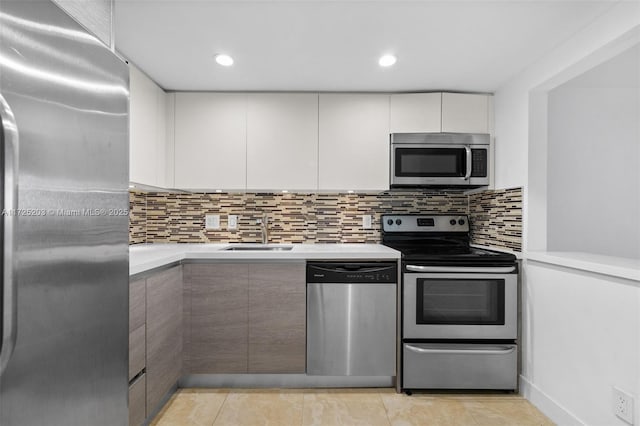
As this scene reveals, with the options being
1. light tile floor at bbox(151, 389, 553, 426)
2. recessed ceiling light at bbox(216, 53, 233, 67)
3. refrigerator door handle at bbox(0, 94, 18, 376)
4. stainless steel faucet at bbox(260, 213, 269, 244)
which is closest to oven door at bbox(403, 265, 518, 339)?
light tile floor at bbox(151, 389, 553, 426)

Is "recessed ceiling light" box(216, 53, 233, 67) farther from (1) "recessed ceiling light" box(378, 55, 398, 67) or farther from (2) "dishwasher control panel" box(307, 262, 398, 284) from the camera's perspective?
(2) "dishwasher control panel" box(307, 262, 398, 284)

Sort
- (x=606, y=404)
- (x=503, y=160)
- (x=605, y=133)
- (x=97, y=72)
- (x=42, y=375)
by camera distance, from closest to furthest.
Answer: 1. (x=42, y=375)
2. (x=97, y=72)
3. (x=606, y=404)
4. (x=605, y=133)
5. (x=503, y=160)

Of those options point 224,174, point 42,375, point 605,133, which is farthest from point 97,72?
point 605,133

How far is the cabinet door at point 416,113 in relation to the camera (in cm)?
259

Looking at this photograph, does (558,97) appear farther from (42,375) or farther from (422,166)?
(42,375)

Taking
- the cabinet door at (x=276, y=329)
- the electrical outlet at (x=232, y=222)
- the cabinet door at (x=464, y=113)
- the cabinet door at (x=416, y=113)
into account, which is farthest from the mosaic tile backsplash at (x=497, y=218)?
the electrical outlet at (x=232, y=222)

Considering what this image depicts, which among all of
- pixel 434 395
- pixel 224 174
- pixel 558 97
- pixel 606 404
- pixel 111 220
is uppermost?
pixel 558 97

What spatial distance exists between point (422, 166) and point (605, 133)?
1.11 m

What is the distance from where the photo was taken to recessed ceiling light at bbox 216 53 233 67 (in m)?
2.08

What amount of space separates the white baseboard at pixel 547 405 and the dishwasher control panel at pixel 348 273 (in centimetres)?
99

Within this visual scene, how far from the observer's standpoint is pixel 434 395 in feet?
7.33

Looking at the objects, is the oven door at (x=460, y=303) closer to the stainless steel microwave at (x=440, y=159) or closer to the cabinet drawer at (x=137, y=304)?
the stainless steel microwave at (x=440, y=159)

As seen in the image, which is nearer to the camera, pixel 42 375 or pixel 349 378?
pixel 42 375

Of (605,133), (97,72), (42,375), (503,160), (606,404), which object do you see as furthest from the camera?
(503,160)
